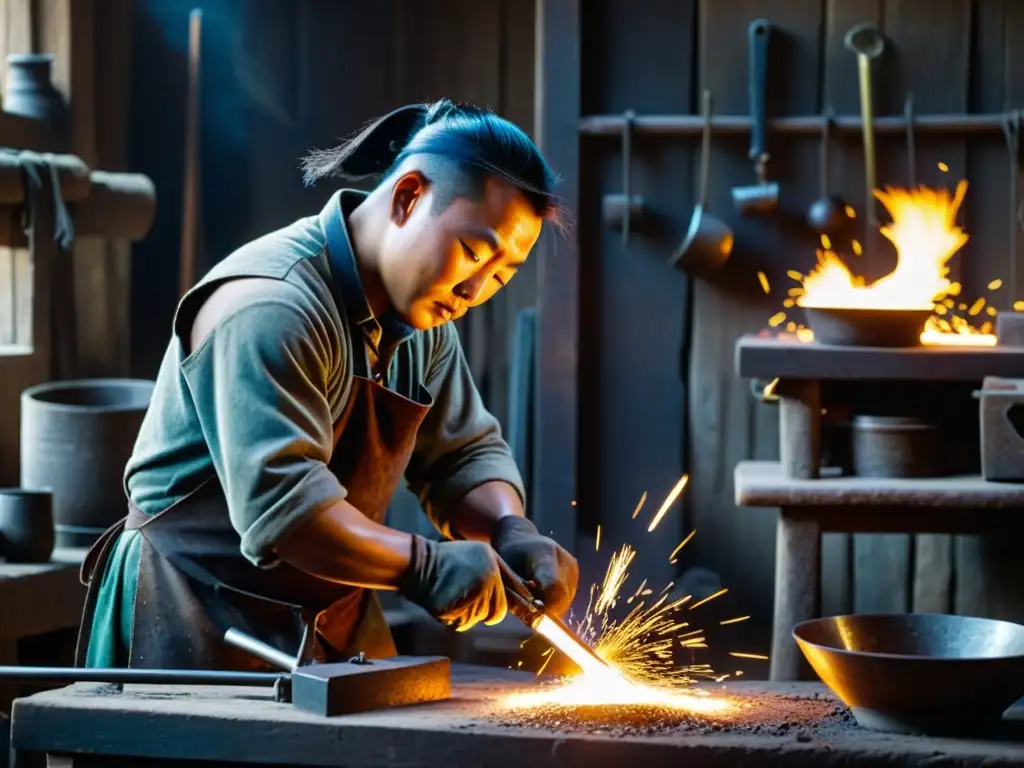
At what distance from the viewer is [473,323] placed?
5.99m

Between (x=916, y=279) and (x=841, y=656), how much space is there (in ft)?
9.33

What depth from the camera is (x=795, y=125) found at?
520 cm

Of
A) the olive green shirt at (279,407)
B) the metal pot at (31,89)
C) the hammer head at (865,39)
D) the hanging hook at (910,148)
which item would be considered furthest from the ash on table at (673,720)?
the metal pot at (31,89)

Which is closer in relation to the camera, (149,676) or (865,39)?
(149,676)

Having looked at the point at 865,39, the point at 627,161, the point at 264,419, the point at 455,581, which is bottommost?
the point at 455,581

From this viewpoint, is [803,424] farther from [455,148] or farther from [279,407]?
[279,407]

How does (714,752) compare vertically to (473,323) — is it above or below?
below

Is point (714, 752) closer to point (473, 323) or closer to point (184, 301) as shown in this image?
point (184, 301)

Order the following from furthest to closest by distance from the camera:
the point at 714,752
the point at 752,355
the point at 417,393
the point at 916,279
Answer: the point at 916,279
the point at 752,355
the point at 417,393
the point at 714,752

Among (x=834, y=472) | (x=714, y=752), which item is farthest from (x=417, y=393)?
(x=834, y=472)

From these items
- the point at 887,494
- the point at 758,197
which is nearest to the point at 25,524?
the point at 887,494

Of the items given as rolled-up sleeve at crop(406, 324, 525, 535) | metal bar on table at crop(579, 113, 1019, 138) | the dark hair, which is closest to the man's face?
the dark hair

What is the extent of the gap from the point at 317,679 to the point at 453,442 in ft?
2.70

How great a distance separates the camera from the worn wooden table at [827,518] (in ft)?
14.5
